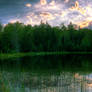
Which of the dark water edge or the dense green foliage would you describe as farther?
the dense green foliage

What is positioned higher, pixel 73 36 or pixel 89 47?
pixel 73 36

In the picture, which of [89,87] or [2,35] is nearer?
[89,87]

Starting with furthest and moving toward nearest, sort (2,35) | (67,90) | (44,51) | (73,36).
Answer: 1. (73,36)
2. (44,51)
3. (2,35)
4. (67,90)

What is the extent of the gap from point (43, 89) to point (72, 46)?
9260cm

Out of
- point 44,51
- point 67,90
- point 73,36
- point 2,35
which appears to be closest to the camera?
point 67,90

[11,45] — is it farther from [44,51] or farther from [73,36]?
[73,36]

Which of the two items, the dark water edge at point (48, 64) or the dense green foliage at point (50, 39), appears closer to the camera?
the dark water edge at point (48, 64)

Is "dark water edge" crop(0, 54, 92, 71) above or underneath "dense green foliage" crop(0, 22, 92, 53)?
underneath

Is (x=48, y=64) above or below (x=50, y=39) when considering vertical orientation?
below

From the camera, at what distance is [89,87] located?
626 inches

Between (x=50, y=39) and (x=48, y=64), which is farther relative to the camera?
(x=50, y=39)

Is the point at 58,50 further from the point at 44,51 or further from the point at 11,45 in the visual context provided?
the point at 11,45

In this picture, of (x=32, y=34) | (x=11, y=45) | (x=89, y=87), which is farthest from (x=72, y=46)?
(x=89, y=87)

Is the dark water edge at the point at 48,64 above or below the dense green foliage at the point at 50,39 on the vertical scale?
below
